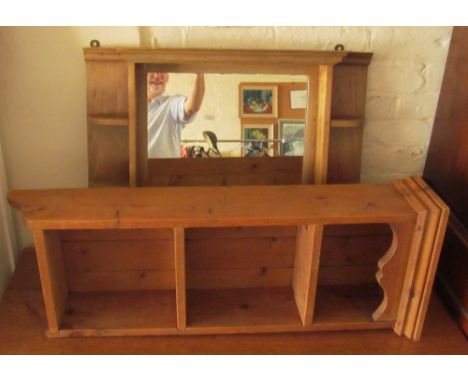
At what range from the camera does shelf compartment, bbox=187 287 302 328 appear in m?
1.00

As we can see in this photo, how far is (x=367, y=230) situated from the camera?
1.11 metres

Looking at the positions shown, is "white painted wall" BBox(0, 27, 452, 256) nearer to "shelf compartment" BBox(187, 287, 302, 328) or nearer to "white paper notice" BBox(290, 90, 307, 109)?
"white paper notice" BBox(290, 90, 307, 109)

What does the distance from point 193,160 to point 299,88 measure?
1.02ft

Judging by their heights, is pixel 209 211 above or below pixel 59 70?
below

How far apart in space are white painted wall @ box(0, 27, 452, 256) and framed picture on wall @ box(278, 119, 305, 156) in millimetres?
183

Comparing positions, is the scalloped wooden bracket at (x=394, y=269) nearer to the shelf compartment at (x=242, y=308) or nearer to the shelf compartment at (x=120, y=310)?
the shelf compartment at (x=242, y=308)

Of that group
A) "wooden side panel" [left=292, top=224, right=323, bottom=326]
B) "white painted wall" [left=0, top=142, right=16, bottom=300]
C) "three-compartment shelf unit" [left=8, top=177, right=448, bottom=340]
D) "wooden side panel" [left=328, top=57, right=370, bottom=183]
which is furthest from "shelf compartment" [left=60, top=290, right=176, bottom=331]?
"wooden side panel" [left=328, top=57, right=370, bottom=183]

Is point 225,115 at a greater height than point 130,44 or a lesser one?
lesser

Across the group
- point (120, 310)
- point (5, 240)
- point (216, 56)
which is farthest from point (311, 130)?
point (5, 240)

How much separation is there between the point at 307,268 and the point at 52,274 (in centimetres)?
56

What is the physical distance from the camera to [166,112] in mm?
1030

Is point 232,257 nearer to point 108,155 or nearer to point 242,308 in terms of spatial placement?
point 242,308

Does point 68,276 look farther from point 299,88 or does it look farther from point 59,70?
point 299,88
